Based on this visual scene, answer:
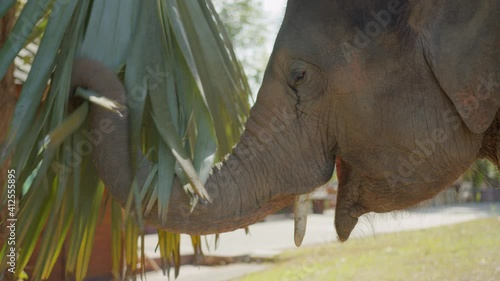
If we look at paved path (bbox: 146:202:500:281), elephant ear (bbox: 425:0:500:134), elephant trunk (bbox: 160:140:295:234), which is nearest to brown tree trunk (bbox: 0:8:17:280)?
elephant trunk (bbox: 160:140:295:234)

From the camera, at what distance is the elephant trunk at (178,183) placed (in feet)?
8.62

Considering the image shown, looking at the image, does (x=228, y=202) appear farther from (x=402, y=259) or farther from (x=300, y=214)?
(x=402, y=259)

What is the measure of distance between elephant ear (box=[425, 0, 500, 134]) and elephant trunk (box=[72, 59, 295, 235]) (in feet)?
2.41

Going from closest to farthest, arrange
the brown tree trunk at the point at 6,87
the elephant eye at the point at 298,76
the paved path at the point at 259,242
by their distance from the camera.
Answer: the elephant eye at the point at 298,76
the brown tree trunk at the point at 6,87
the paved path at the point at 259,242

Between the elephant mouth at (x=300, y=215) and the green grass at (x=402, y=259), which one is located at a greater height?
the elephant mouth at (x=300, y=215)

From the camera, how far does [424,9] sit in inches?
113

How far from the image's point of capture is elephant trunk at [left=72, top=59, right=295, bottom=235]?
263 cm

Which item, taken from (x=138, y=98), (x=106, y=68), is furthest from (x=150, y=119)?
(x=106, y=68)

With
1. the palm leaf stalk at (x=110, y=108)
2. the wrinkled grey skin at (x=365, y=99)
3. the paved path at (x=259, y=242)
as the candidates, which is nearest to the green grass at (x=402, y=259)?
the paved path at (x=259, y=242)

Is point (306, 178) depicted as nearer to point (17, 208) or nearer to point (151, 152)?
point (151, 152)

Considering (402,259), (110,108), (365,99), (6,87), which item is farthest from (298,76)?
(402,259)

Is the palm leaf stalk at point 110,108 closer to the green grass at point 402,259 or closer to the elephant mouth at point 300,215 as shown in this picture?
the elephant mouth at point 300,215

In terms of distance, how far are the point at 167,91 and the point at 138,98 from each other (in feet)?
0.72

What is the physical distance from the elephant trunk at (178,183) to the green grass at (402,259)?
163 inches
